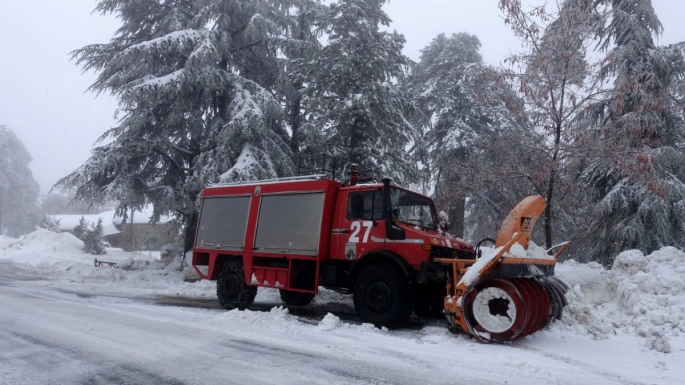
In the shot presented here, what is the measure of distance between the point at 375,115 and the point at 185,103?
290 inches

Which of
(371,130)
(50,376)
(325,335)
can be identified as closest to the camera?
(50,376)

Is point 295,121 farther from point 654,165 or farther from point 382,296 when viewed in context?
point 654,165

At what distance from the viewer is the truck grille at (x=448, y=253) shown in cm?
804

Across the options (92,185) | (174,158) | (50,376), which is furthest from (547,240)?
(92,185)

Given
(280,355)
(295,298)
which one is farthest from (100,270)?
(280,355)

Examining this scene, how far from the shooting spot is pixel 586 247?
1675cm

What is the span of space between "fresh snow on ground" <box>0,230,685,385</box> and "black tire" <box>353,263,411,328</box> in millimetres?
294

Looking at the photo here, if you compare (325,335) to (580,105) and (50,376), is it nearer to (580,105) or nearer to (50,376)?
(50,376)

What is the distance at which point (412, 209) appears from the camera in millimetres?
8992

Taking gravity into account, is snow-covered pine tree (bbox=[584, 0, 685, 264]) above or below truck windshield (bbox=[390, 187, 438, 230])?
above

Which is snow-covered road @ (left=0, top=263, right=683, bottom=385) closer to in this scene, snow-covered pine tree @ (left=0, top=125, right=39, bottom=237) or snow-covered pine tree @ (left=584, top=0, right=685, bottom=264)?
snow-covered pine tree @ (left=584, top=0, right=685, bottom=264)

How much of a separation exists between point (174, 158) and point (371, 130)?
7.98 meters

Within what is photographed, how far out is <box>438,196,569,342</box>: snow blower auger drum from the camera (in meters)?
6.72

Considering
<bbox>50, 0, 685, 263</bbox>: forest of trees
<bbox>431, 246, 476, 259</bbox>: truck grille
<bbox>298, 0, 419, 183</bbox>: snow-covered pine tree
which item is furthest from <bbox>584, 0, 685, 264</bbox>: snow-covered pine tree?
<bbox>431, 246, 476, 259</bbox>: truck grille
